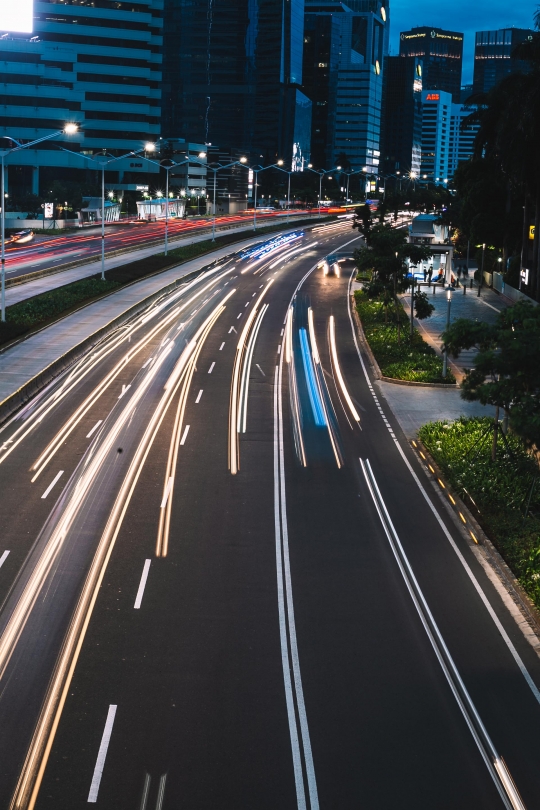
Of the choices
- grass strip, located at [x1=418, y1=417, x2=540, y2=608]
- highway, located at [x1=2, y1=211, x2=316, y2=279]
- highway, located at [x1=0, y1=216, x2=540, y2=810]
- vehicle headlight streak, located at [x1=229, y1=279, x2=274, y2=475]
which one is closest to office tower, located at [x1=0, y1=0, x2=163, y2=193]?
highway, located at [x1=2, y1=211, x2=316, y2=279]

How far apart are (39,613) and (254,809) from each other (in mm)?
7023

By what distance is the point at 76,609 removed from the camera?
17641 millimetres

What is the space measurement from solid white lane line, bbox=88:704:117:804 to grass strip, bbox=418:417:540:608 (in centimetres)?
870

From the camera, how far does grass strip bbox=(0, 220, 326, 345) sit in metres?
48.2

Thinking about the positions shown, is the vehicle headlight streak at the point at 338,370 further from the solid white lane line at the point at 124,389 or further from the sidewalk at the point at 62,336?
the sidewalk at the point at 62,336

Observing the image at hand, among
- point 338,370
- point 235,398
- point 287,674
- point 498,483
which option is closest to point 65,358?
point 235,398

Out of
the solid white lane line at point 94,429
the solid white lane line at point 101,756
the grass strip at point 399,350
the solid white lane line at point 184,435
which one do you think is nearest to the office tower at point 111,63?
the grass strip at point 399,350

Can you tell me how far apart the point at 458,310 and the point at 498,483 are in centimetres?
4020

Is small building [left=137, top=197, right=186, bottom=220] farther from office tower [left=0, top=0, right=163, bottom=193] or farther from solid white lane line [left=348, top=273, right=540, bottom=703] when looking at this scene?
solid white lane line [left=348, top=273, right=540, bottom=703]

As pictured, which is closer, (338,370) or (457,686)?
(457,686)

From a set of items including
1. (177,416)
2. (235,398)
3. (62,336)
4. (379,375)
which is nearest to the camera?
(177,416)

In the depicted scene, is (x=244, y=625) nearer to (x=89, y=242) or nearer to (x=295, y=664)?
(x=295, y=664)

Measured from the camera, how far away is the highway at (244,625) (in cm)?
1270

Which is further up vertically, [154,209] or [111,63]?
[111,63]
